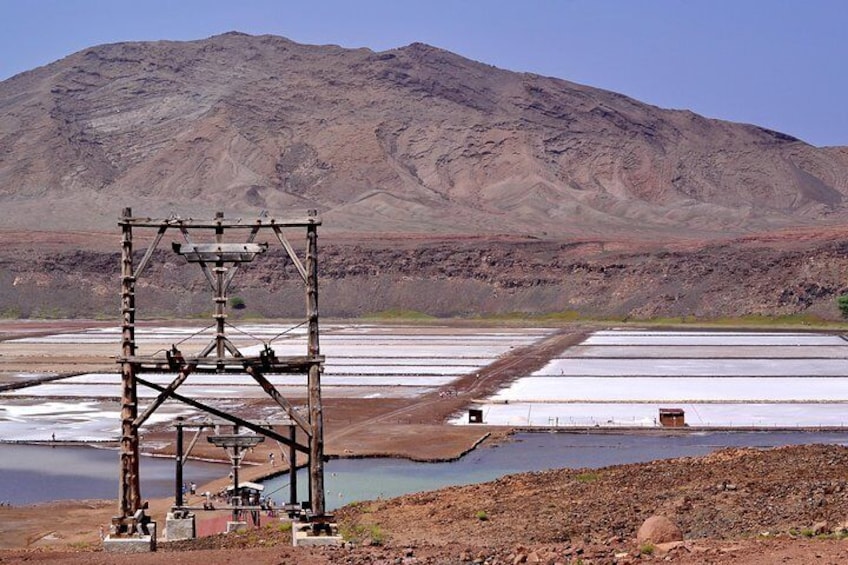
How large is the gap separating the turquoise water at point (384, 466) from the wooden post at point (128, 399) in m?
16.1

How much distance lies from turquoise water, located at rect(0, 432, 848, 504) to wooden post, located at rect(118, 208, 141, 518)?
16.1 m

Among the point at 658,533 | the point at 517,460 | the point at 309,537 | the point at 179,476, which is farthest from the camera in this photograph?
the point at 517,460

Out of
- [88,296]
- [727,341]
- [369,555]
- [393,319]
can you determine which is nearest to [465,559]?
[369,555]

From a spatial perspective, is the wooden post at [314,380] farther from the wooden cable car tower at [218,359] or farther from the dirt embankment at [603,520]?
the dirt embankment at [603,520]

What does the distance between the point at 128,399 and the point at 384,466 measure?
26.4 m

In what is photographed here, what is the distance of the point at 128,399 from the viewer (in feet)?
53.9

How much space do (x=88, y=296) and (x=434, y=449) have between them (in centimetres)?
11485

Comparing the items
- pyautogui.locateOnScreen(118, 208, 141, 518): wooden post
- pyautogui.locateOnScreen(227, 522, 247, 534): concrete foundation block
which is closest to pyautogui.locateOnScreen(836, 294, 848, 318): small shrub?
pyautogui.locateOnScreen(227, 522, 247, 534): concrete foundation block

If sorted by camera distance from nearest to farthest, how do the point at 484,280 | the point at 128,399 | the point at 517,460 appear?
the point at 128,399 → the point at 517,460 → the point at 484,280

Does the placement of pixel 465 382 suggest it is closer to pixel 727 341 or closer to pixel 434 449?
pixel 434 449

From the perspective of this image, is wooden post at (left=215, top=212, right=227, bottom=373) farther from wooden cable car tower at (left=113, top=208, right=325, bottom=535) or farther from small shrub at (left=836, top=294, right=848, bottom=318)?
small shrub at (left=836, top=294, right=848, bottom=318)

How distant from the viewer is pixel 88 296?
154 meters

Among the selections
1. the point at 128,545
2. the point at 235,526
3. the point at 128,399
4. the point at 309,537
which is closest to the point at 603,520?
the point at 309,537

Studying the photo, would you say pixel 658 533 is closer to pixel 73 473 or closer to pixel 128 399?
pixel 128 399
